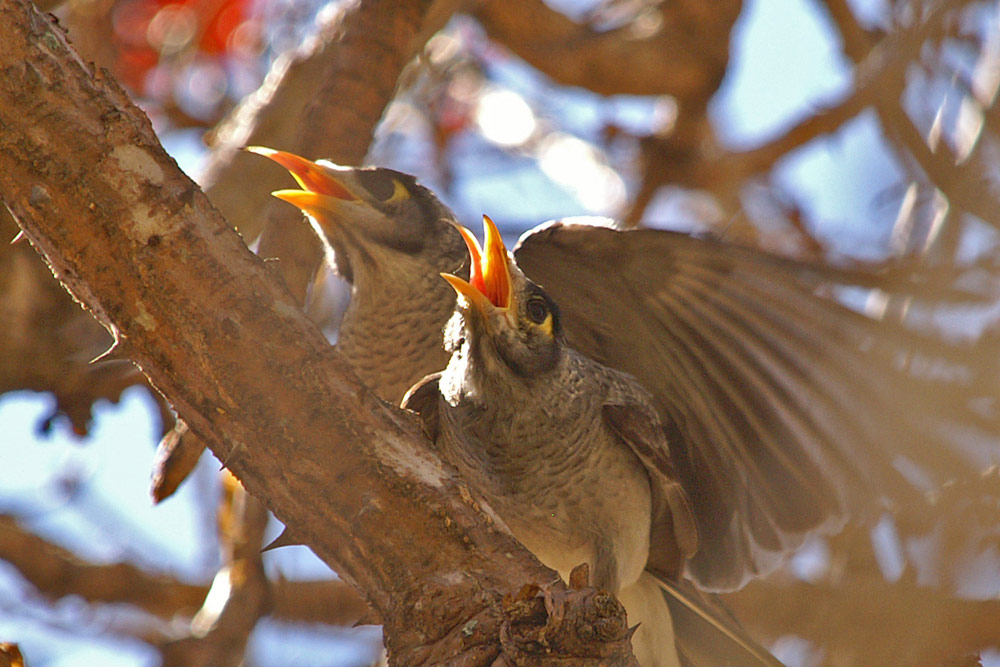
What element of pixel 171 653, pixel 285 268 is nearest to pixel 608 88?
pixel 285 268

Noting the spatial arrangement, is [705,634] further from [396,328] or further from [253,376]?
[253,376]

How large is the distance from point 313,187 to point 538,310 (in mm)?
1278

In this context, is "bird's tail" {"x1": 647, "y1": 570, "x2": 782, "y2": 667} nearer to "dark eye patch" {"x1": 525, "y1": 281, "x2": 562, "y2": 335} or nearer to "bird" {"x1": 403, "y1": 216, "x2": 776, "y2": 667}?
"bird" {"x1": 403, "y1": 216, "x2": 776, "y2": 667}

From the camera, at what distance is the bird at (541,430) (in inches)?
142

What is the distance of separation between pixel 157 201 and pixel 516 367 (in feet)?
5.24

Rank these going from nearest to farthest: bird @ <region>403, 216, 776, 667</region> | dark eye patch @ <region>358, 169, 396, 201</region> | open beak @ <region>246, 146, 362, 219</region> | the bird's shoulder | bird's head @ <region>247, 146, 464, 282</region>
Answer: bird @ <region>403, 216, 776, 667</region> → the bird's shoulder → open beak @ <region>246, 146, 362, 219</region> → bird's head @ <region>247, 146, 464, 282</region> → dark eye patch @ <region>358, 169, 396, 201</region>

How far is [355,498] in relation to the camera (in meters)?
2.46

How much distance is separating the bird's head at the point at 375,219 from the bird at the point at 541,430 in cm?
79

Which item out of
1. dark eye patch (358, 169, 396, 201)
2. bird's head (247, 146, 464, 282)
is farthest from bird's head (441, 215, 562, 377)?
dark eye patch (358, 169, 396, 201)

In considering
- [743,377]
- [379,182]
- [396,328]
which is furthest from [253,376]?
[743,377]

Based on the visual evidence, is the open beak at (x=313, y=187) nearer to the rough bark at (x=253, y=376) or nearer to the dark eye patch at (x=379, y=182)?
the dark eye patch at (x=379, y=182)

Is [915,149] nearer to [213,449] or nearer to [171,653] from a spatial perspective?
[213,449]

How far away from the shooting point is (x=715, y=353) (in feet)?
13.6

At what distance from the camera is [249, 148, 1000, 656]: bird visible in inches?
151
